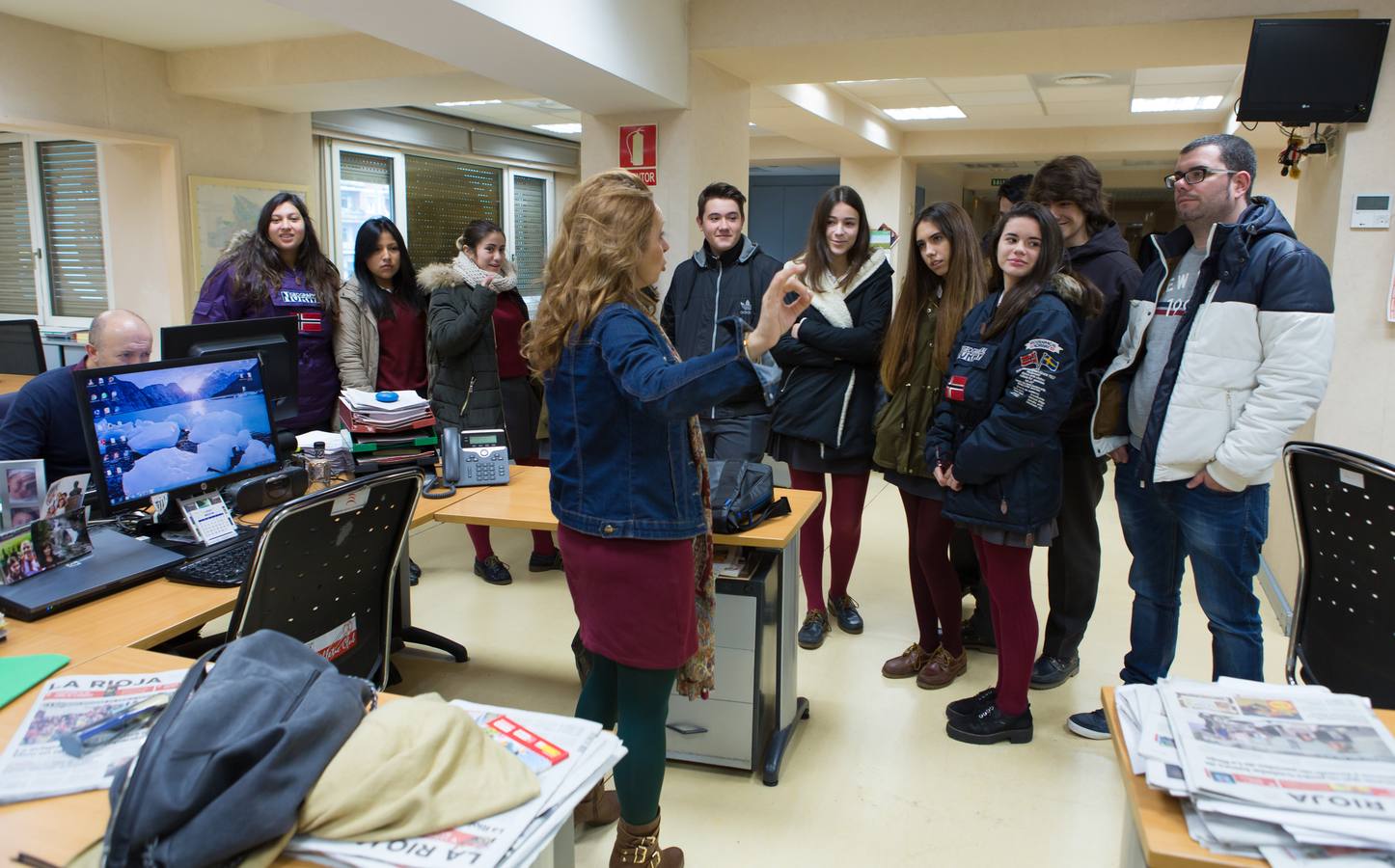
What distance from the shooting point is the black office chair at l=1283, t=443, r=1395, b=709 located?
5.80 feet

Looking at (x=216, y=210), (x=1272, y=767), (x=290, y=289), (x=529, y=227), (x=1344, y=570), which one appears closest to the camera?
(x=1272, y=767)

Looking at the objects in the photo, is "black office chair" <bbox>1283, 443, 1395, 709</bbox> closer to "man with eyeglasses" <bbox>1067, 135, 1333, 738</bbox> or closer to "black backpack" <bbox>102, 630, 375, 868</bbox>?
"man with eyeglasses" <bbox>1067, 135, 1333, 738</bbox>

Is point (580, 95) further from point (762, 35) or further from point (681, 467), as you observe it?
point (681, 467)

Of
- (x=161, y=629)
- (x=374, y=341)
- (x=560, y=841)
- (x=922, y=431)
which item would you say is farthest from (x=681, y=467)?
(x=374, y=341)

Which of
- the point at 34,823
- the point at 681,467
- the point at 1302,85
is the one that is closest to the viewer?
the point at 34,823

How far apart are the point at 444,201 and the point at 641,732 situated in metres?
7.67

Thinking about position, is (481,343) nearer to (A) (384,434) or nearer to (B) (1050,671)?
(A) (384,434)

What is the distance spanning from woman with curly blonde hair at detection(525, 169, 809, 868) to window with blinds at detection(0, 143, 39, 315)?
627 centimetres

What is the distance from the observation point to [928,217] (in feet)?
9.82

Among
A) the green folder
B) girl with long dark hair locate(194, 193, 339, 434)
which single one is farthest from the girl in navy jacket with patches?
girl with long dark hair locate(194, 193, 339, 434)

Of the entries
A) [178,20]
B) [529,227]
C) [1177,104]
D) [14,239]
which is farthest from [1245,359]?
[529,227]

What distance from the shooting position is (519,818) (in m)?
1.13

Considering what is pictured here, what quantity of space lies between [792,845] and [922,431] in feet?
4.45

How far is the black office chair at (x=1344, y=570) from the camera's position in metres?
1.77
